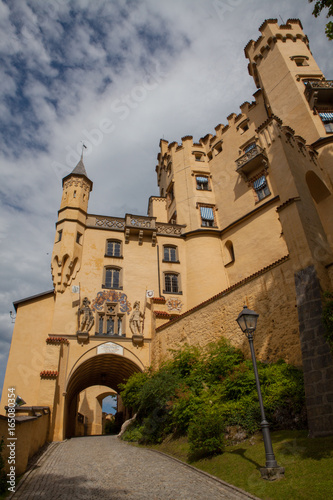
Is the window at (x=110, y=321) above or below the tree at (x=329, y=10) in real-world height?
below

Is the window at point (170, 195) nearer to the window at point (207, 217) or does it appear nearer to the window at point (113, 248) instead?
the window at point (207, 217)

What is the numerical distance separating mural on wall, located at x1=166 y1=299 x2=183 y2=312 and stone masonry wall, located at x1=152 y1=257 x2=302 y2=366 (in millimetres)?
2728

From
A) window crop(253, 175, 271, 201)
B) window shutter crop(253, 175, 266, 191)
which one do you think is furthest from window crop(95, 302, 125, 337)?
window shutter crop(253, 175, 266, 191)

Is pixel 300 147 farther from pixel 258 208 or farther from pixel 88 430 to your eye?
pixel 88 430

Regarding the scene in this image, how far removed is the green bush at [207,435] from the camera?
9.14 meters

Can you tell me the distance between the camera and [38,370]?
18.2m

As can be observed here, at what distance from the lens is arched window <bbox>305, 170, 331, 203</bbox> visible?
17094 mm

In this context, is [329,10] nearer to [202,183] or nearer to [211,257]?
[211,257]

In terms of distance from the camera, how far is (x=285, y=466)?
7008 mm

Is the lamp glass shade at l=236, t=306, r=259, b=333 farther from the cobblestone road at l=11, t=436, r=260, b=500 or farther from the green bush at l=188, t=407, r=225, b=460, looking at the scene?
the cobblestone road at l=11, t=436, r=260, b=500

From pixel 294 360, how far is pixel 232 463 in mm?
4604

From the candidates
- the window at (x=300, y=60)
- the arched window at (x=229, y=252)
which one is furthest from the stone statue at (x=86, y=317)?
the window at (x=300, y=60)

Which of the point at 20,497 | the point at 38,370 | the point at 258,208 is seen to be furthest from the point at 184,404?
the point at 258,208

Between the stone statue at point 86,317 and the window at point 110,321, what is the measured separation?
0.48 metres
